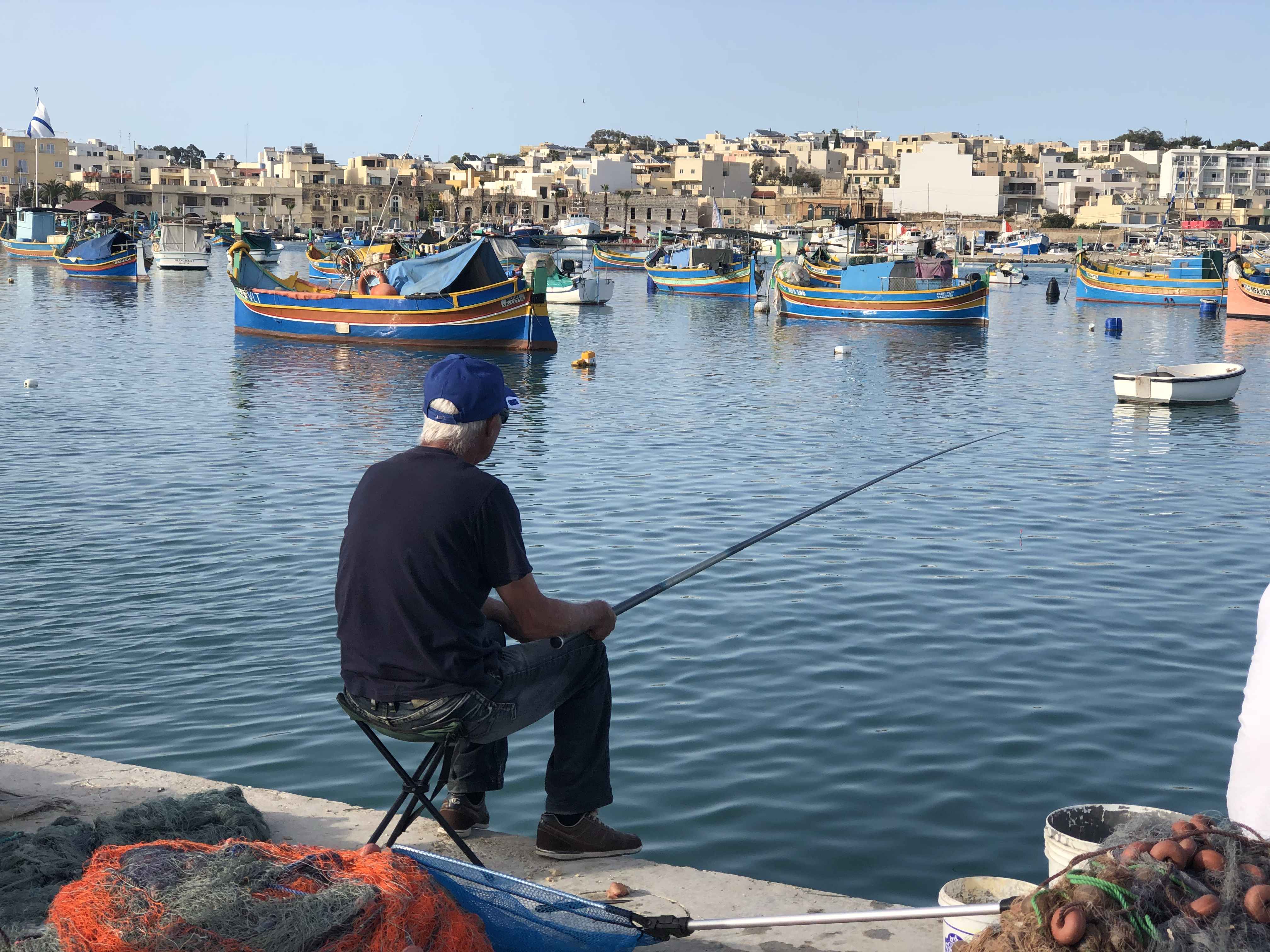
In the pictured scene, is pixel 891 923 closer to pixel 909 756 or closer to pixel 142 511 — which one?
pixel 909 756

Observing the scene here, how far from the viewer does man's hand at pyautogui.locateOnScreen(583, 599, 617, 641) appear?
385cm

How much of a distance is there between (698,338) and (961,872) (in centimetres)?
2917

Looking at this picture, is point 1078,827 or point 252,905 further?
point 1078,827

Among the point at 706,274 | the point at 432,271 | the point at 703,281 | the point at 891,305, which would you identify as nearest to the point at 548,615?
the point at 432,271

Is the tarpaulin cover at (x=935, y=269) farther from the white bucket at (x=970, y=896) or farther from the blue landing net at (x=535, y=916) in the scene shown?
the blue landing net at (x=535, y=916)

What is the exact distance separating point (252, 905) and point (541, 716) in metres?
1.13

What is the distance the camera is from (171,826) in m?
3.73

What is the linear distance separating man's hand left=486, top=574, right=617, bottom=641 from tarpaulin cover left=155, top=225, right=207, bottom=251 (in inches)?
2485

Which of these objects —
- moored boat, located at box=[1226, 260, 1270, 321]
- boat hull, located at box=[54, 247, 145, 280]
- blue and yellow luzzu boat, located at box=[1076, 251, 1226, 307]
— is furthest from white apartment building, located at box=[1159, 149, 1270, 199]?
boat hull, located at box=[54, 247, 145, 280]

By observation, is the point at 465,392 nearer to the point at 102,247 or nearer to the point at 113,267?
the point at 113,267

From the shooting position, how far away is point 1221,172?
132m

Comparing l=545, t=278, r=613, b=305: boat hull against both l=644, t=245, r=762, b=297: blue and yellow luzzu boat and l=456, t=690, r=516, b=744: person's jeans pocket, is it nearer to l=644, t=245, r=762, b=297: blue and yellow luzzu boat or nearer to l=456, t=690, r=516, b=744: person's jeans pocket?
l=644, t=245, r=762, b=297: blue and yellow luzzu boat

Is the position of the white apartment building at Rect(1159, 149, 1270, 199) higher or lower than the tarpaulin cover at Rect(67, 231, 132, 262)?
higher

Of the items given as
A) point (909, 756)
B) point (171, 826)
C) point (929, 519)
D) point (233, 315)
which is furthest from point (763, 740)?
point (233, 315)
